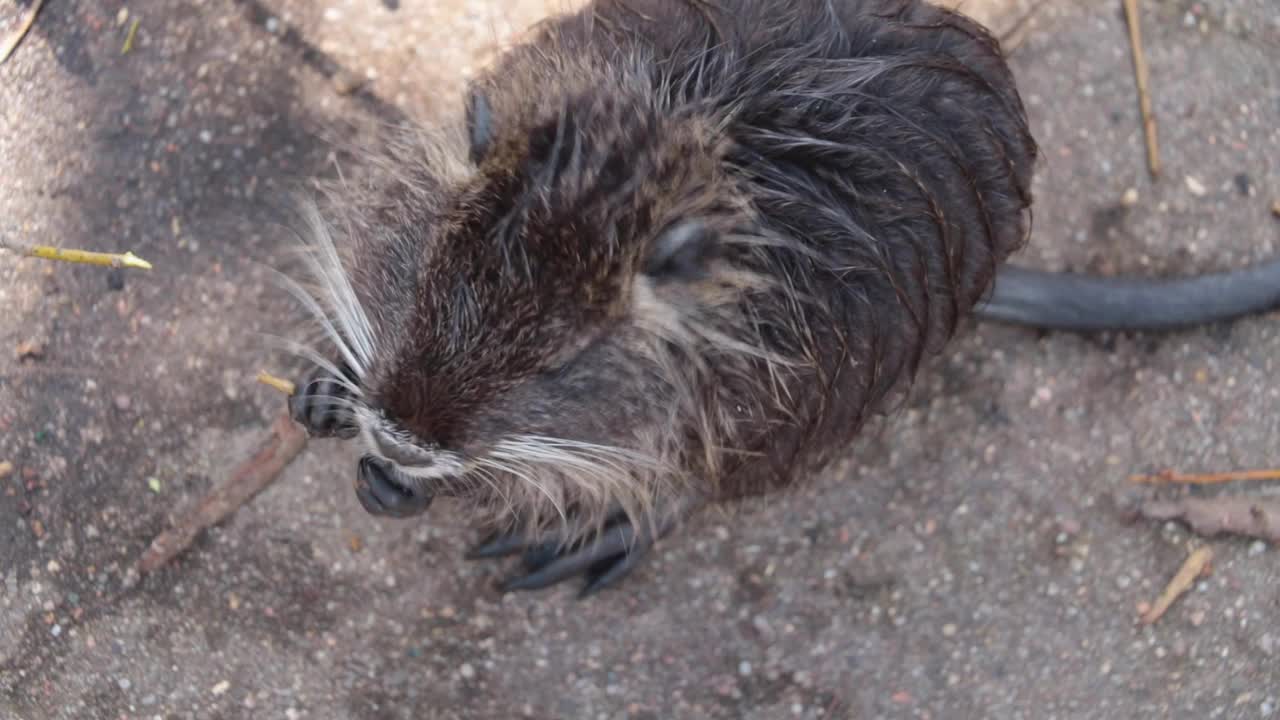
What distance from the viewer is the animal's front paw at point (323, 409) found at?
2023 mm

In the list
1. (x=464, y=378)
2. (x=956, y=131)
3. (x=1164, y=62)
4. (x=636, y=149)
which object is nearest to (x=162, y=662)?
(x=464, y=378)

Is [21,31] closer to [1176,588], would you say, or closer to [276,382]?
[276,382]

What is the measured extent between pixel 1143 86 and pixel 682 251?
70.8 inches

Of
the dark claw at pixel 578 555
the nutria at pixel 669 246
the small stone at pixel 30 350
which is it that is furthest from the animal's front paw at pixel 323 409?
the small stone at pixel 30 350

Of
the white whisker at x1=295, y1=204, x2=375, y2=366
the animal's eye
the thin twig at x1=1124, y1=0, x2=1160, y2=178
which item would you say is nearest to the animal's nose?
the animal's eye

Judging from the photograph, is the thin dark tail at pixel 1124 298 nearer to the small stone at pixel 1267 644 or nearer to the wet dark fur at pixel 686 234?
the wet dark fur at pixel 686 234

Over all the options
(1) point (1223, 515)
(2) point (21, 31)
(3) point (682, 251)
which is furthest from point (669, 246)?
(2) point (21, 31)

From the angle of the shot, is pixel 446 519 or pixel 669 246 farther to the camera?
pixel 446 519

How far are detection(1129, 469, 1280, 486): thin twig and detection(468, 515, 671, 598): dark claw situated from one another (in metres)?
1.21

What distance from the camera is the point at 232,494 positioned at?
2.45 metres

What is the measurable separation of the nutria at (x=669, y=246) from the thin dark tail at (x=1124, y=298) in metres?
0.47

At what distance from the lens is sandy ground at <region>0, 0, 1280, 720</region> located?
2.43 meters

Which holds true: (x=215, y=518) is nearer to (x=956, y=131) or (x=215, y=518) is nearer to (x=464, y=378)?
(x=464, y=378)

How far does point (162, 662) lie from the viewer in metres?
2.43
